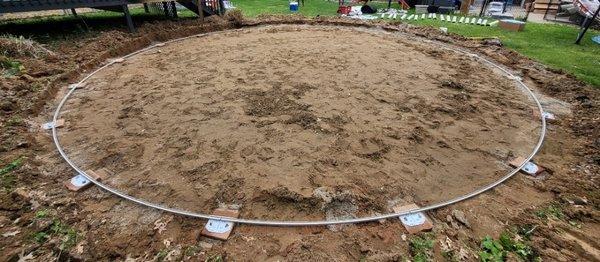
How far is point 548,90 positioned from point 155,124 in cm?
537

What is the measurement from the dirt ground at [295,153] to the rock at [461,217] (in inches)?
0.6

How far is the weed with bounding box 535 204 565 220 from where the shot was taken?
8.14 feet

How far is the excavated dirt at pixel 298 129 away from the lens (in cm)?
272

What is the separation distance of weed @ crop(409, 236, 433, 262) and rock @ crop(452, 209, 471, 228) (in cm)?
37

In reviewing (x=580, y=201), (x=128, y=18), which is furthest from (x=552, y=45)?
(x=128, y=18)

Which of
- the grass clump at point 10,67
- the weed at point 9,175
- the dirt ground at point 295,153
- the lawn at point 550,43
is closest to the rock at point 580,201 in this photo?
the dirt ground at point 295,153

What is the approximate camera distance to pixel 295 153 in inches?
123

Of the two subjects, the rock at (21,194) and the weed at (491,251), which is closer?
the weed at (491,251)

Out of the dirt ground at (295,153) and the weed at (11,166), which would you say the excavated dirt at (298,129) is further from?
the weed at (11,166)

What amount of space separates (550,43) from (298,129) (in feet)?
21.1

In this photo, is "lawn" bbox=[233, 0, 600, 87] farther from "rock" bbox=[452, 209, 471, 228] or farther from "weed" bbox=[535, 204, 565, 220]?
"rock" bbox=[452, 209, 471, 228]

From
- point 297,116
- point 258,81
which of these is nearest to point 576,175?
point 297,116

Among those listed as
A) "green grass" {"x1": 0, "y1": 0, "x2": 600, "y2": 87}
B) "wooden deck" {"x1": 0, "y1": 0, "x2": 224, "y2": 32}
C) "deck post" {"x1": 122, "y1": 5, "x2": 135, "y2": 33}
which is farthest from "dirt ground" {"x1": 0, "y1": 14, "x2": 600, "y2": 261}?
"deck post" {"x1": 122, "y1": 5, "x2": 135, "y2": 33}

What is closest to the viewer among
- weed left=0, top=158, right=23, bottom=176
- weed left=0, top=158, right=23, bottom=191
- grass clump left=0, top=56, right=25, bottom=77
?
weed left=0, top=158, right=23, bottom=191
